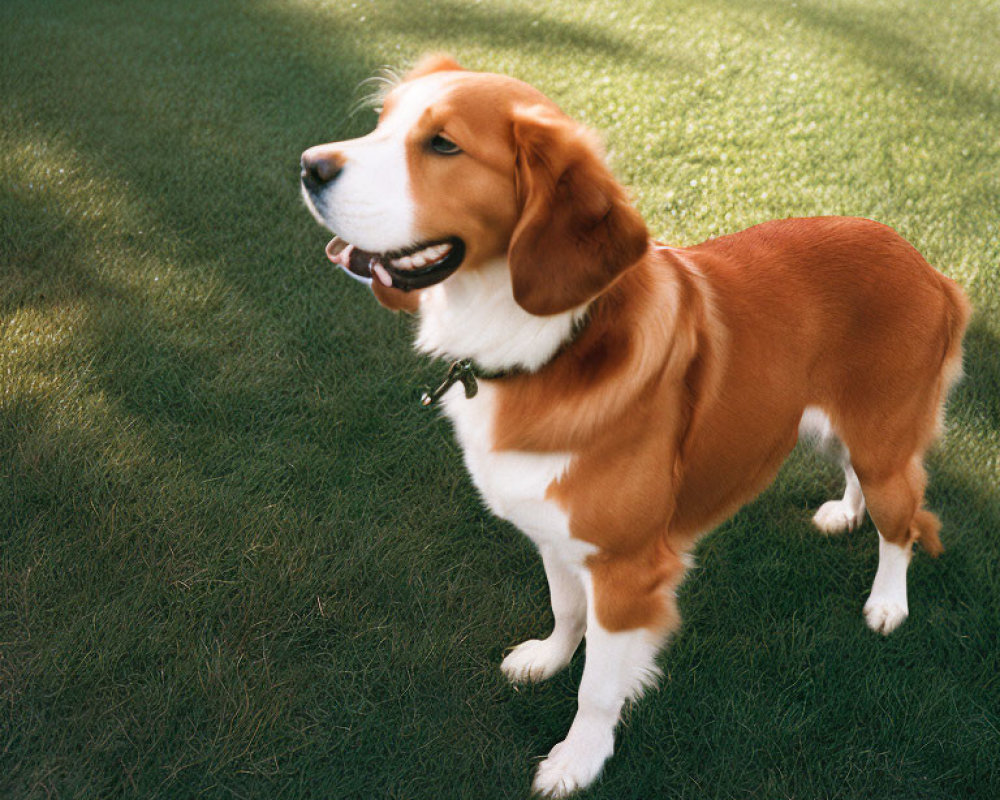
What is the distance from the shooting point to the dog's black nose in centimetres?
189

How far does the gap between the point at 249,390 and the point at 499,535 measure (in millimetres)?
1366

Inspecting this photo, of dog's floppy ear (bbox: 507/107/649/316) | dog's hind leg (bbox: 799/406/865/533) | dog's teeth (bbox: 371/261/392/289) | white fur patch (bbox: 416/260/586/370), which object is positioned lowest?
dog's hind leg (bbox: 799/406/865/533)

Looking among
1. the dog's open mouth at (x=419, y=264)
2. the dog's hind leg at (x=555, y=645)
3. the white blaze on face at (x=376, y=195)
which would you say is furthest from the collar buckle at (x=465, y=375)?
the dog's hind leg at (x=555, y=645)

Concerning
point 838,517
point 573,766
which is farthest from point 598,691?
point 838,517

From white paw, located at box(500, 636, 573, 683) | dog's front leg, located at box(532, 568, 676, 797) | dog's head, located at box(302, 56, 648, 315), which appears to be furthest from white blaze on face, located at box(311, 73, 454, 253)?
white paw, located at box(500, 636, 573, 683)

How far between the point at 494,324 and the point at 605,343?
278mm

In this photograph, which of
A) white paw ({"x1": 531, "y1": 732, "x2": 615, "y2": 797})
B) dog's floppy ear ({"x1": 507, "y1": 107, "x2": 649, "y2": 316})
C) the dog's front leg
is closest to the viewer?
dog's floppy ear ({"x1": 507, "y1": 107, "x2": 649, "y2": 316})

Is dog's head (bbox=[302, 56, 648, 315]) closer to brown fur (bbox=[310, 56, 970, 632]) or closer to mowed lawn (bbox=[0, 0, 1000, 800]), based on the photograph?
brown fur (bbox=[310, 56, 970, 632])

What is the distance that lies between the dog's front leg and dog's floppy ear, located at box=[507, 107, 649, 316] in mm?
835

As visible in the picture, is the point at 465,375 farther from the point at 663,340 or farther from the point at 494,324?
the point at 663,340

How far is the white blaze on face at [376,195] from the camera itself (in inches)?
73.9

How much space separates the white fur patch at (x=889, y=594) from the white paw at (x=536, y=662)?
1133mm

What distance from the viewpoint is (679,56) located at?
719cm

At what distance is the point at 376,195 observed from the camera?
1873 millimetres
